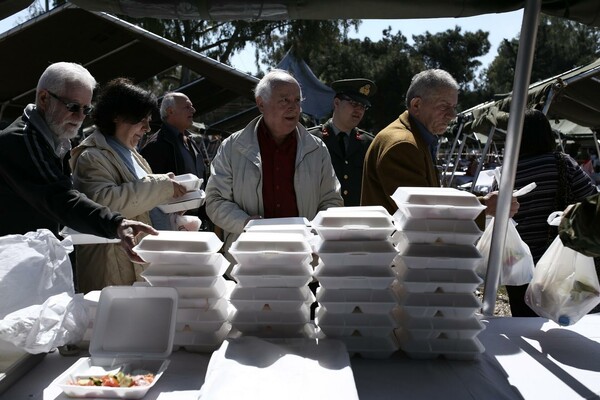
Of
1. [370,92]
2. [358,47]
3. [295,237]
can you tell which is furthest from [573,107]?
[358,47]

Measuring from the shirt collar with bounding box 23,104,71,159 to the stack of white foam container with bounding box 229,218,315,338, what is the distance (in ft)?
3.57

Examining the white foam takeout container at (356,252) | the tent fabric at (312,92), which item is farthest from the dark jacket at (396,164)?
the tent fabric at (312,92)

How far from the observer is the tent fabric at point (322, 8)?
1966 mm

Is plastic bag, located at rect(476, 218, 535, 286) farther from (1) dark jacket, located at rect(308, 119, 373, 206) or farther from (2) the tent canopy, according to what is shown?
(2) the tent canopy

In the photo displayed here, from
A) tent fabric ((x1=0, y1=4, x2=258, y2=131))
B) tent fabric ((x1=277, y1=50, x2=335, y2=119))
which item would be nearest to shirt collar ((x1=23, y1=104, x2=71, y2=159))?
tent fabric ((x1=0, y1=4, x2=258, y2=131))

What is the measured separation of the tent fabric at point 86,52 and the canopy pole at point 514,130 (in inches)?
230

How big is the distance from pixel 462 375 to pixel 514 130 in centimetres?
93

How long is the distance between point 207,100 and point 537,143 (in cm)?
907

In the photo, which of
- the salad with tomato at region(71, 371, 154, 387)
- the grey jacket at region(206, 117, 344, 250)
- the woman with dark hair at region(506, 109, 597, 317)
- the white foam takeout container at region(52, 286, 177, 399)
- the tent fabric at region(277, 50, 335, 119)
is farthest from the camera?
the tent fabric at region(277, 50, 335, 119)

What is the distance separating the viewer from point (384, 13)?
2.00m

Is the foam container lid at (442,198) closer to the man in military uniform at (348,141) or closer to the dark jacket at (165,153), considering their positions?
the man in military uniform at (348,141)

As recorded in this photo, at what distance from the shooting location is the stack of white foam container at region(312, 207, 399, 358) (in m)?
1.68

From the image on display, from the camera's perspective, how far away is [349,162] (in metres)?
4.61

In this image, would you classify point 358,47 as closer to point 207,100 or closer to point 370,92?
point 207,100
